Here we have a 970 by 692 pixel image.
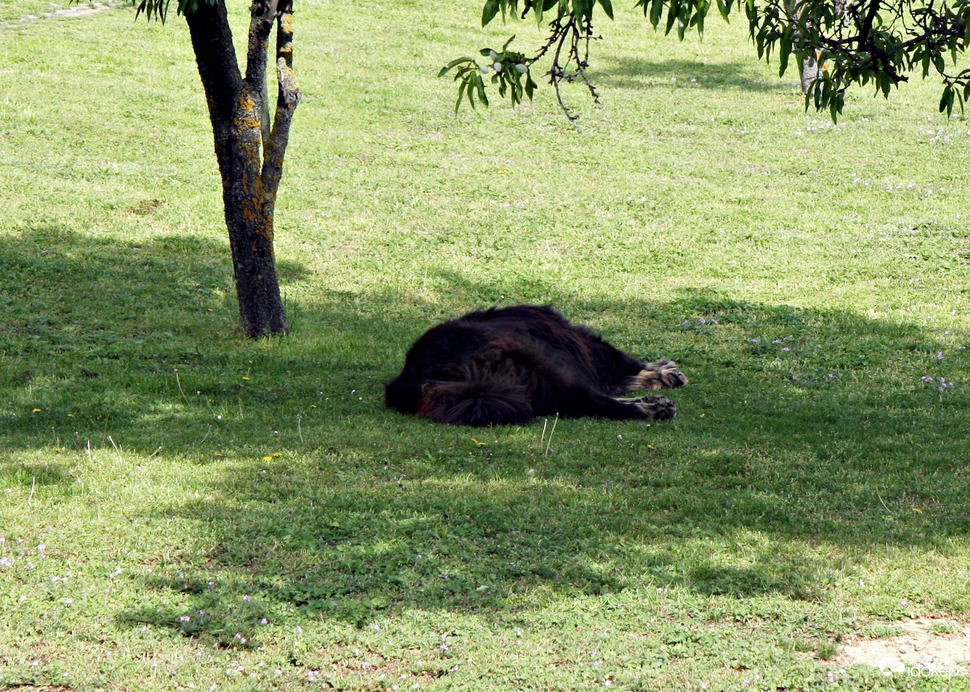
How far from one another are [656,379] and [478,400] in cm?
186

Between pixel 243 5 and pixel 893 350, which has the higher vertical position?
pixel 243 5

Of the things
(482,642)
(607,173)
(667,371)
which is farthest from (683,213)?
(482,642)

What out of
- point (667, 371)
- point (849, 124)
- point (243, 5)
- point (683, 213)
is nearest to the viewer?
point (667, 371)

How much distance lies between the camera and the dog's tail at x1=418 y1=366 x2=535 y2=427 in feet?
21.5

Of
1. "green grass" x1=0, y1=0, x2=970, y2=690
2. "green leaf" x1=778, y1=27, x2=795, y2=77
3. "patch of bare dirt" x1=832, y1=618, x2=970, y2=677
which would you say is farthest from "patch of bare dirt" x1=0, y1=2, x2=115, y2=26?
"patch of bare dirt" x1=832, y1=618, x2=970, y2=677

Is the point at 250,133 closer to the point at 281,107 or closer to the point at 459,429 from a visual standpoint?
the point at 281,107

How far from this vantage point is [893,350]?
8.97 m

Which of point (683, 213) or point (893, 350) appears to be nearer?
point (893, 350)

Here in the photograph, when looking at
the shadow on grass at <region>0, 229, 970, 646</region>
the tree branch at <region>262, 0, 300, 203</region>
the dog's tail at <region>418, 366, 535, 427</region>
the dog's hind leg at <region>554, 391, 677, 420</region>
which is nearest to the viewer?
the shadow on grass at <region>0, 229, 970, 646</region>

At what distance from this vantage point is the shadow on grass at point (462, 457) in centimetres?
430

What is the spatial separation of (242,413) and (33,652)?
3.19m

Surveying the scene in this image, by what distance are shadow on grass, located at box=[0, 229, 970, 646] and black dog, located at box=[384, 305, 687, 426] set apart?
19 centimetres

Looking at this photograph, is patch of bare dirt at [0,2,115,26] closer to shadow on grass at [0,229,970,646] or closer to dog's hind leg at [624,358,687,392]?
shadow on grass at [0,229,970,646]

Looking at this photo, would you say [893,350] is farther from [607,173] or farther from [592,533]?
[607,173]
